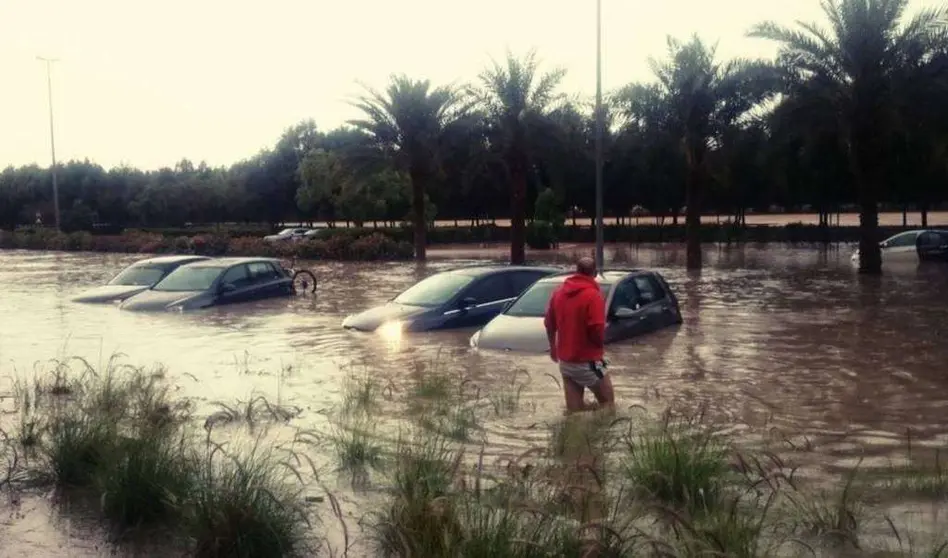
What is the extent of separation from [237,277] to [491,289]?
7.50m

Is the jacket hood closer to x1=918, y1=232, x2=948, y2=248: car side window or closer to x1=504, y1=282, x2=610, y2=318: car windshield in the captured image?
x1=504, y1=282, x2=610, y2=318: car windshield

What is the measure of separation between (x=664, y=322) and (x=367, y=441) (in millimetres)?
8885

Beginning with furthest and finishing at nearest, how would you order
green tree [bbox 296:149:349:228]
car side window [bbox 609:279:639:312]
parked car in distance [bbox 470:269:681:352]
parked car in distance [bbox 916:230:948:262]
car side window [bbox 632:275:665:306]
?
1. green tree [bbox 296:149:349:228]
2. parked car in distance [bbox 916:230:948:262]
3. car side window [bbox 632:275:665:306]
4. car side window [bbox 609:279:639:312]
5. parked car in distance [bbox 470:269:681:352]

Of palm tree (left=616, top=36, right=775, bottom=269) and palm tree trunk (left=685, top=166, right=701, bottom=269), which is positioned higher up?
palm tree (left=616, top=36, right=775, bottom=269)

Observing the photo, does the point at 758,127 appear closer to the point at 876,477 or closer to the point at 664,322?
the point at 664,322

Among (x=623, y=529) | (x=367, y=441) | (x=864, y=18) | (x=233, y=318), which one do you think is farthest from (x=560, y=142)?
(x=623, y=529)

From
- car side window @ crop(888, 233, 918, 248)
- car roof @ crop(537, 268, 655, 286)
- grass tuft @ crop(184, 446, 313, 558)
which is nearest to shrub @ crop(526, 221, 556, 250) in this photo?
car side window @ crop(888, 233, 918, 248)

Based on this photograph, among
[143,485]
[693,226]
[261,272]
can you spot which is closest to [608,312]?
[143,485]

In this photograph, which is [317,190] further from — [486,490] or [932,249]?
[486,490]

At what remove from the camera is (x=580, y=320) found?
9.05m

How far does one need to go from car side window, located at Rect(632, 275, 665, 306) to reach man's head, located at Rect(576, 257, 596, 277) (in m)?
6.31

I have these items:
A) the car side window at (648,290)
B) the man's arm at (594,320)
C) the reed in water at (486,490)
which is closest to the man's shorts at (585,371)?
the man's arm at (594,320)

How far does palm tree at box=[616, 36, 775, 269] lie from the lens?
108 feet

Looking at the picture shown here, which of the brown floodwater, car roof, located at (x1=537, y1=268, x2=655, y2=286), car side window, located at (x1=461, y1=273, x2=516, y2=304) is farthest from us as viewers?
car side window, located at (x1=461, y1=273, x2=516, y2=304)
